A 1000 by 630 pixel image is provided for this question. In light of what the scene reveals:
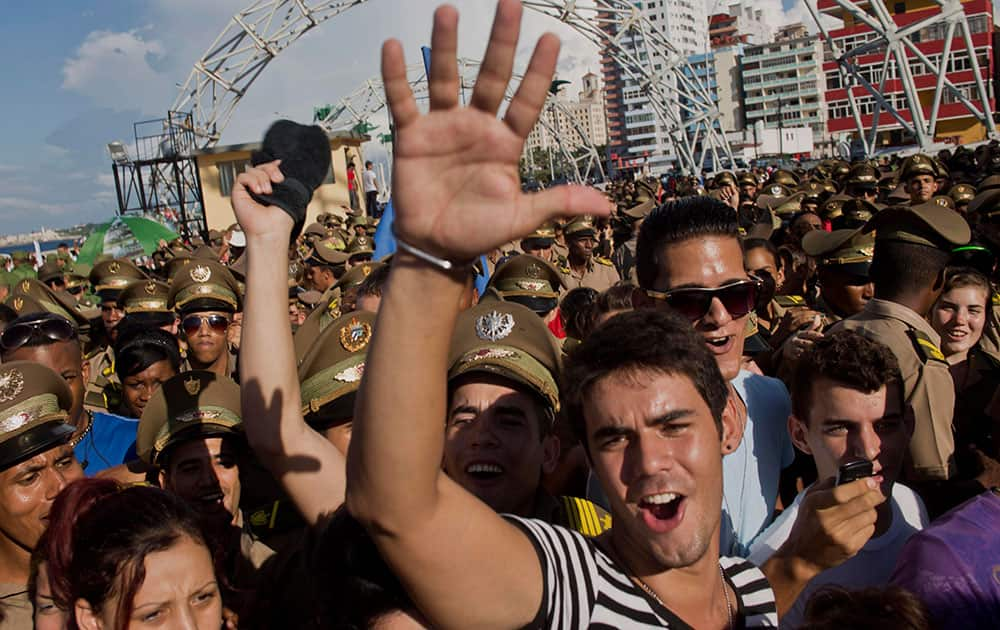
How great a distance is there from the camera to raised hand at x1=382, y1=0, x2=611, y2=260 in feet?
4.42

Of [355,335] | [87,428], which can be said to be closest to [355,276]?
[87,428]

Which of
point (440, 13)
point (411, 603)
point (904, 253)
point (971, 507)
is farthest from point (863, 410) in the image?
point (440, 13)

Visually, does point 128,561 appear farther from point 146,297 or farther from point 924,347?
point 146,297

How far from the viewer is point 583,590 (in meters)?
1.72

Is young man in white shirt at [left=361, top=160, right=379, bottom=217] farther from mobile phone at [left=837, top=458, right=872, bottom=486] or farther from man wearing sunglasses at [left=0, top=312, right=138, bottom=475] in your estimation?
mobile phone at [left=837, top=458, right=872, bottom=486]

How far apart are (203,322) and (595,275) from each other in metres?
4.31

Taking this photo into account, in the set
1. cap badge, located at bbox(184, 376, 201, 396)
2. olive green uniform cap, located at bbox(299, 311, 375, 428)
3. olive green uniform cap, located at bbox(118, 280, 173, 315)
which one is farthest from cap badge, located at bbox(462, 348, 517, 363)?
olive green uniform cap, located at bbox(118, 280, 173, 315)

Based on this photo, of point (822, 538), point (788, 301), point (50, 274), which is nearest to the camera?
point (822, 538)

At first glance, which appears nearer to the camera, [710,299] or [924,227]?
[710,299]

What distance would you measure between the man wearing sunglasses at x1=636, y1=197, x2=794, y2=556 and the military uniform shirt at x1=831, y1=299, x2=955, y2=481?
42 cm

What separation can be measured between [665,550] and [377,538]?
2.13 feet

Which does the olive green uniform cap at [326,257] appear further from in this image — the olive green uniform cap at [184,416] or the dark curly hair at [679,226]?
the dark curly hair at [679,226]

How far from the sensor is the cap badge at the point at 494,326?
9.02ft

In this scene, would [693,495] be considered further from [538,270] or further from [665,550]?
[538,270]
